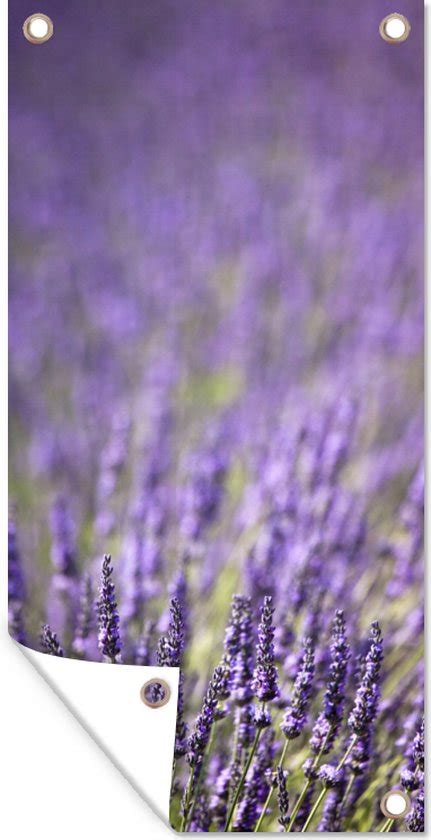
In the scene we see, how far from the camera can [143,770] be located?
949mm

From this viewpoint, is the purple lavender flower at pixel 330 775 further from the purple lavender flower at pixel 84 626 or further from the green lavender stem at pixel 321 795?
the purple lavender flower at pixel 84 626

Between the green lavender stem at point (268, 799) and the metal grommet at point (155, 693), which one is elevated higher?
the metal grommet at point (155, 693)

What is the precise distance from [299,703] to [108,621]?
0.74 ft

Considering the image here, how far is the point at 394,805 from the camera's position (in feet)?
3.11

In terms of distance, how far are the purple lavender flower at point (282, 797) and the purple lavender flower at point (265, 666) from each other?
0.27ft

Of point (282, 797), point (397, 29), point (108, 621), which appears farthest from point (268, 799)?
point (397, 29)

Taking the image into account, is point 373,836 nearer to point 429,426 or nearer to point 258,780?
point 258,780

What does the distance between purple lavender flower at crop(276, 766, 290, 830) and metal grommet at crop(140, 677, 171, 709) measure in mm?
147

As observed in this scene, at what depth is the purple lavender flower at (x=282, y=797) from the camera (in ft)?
3.11

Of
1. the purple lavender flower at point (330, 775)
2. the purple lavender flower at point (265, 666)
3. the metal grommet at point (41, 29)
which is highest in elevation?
the metal grommet at point (41, 29)

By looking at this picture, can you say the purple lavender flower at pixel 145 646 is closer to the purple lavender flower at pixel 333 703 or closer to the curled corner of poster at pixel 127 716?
the curled corner of poster at pixel 127 716

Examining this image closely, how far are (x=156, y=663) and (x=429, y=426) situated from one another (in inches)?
15.7

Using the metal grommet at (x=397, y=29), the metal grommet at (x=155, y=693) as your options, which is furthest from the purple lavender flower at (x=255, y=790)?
the metal grommet at (x=397, y=29)

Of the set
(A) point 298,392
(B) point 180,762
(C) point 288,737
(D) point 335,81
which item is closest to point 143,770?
(B) point 180,762
